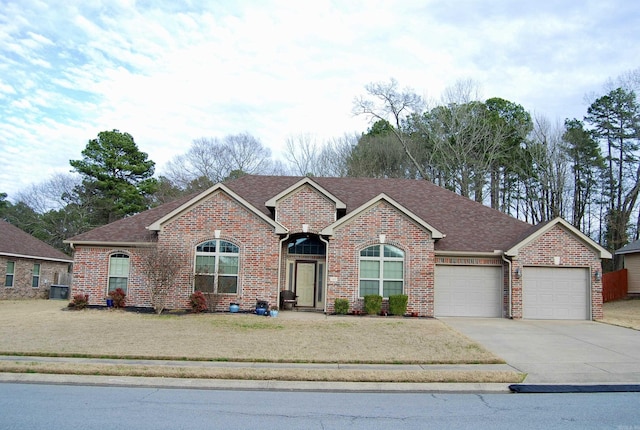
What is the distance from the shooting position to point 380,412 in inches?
310

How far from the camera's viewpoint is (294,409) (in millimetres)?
7965

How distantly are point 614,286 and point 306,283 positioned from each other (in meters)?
21.0

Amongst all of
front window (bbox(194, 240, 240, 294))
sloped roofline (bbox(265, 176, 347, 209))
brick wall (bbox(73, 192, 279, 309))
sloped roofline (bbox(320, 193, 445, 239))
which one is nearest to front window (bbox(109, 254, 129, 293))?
brick wall (bbox(73, 192, 279, 309))

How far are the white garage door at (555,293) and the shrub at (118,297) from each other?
1573 cm

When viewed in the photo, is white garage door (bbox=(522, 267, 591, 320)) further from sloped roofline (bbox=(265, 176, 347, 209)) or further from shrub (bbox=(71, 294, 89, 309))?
shrub (bbox=(71, 294, 89, 309))

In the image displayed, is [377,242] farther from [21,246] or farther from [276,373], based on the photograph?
[21,246]

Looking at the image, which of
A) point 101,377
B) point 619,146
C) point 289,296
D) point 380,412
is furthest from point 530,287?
point 619,146

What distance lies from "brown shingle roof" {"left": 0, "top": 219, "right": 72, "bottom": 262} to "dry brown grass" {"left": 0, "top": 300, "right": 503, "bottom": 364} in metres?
12.1

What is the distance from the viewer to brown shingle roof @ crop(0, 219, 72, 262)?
95.9ft

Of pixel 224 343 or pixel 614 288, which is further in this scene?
pixel 614 288

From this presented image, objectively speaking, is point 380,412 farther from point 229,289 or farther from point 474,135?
point 474,135

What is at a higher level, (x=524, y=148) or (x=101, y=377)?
(x=524, y=148)

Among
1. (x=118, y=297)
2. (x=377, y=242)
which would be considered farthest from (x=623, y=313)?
(x=118, y=297)

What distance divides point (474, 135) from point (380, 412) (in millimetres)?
34894
